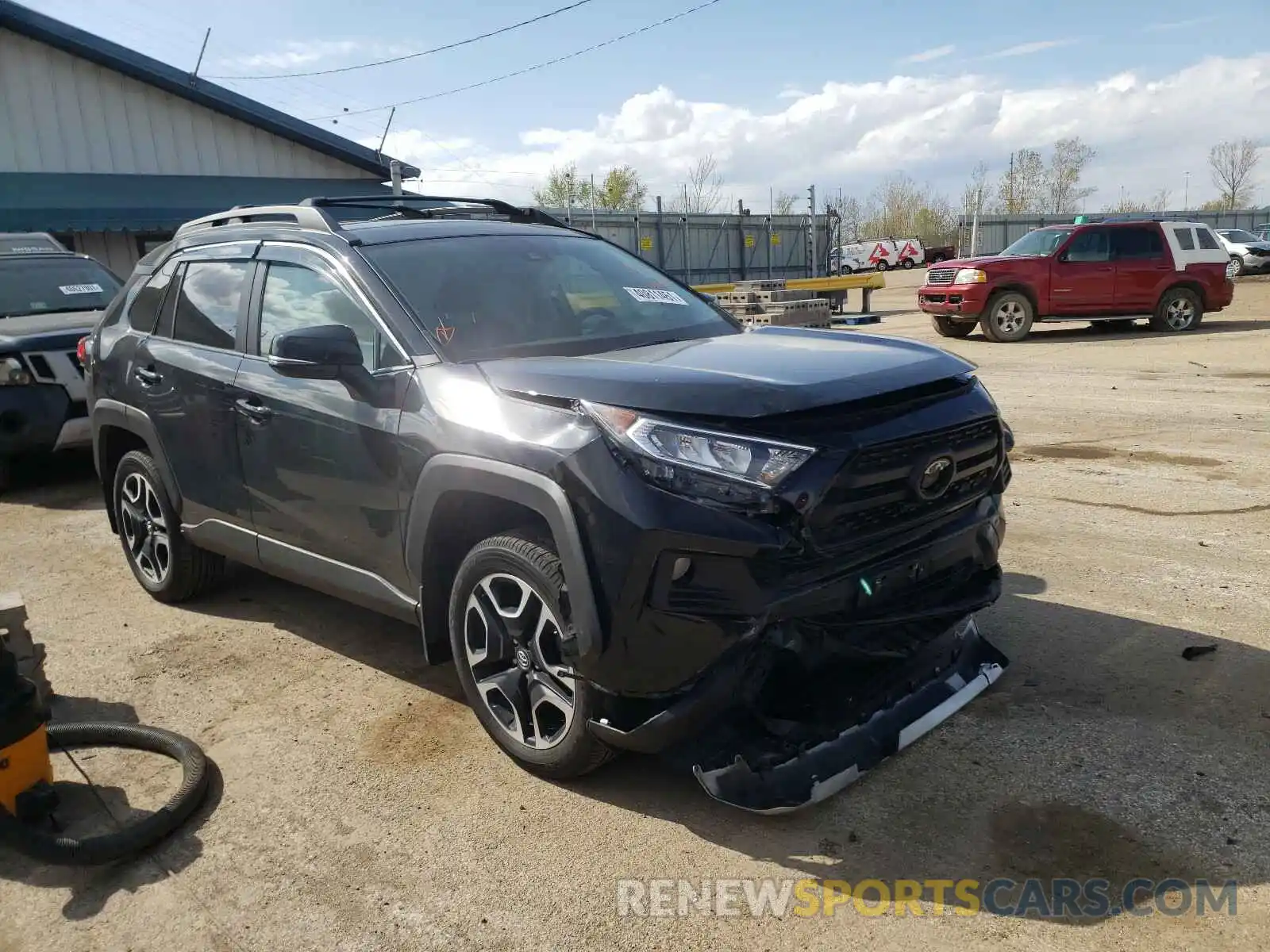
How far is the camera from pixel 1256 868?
2.53 metres

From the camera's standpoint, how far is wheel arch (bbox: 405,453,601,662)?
2.73m

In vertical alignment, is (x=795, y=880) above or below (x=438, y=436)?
below

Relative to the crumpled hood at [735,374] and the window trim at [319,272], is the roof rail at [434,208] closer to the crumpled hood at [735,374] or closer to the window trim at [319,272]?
the window trim at [319,272]

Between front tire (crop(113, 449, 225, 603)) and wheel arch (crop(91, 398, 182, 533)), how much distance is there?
0.17 ft

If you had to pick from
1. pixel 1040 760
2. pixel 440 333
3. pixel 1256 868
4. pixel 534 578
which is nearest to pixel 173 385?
pixel 440 333

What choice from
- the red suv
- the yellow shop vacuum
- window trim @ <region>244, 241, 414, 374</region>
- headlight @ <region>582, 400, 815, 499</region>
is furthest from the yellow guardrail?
the yellow shop vacuum

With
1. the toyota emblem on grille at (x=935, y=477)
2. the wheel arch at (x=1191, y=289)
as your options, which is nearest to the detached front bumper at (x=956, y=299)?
the wheel arch at (x=1191, y=289)

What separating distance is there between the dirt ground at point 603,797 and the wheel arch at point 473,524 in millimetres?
580

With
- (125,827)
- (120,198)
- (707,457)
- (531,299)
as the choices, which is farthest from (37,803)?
(120,198)

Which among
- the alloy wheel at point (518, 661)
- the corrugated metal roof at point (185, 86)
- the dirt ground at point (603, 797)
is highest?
the corrugated metal roof at point (185, 86)

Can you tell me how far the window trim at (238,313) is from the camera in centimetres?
419

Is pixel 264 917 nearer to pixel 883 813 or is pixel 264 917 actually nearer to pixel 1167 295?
pixel 883 813

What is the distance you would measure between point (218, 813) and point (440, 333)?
1735 millimetres

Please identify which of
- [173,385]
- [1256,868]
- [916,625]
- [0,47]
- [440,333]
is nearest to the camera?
[1256,868]
